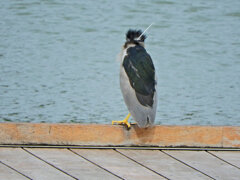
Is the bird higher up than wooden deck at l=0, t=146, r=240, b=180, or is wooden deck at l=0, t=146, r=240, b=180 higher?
the bird

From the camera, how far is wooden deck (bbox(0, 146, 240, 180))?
332 centimetres

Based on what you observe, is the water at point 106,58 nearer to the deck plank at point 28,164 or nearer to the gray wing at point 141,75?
the gray wing at point 141,75

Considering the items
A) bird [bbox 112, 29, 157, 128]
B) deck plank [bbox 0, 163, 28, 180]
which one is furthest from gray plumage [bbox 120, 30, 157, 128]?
Result: deck plank [bbox 0, 163, 28, 180]

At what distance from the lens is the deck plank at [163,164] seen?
11.0 feet

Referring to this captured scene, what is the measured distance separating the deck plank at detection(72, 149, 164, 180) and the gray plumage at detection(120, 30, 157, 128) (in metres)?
0.33

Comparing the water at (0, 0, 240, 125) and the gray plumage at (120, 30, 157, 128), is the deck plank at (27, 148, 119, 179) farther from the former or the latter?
the water at (0, 0, 240, 125)

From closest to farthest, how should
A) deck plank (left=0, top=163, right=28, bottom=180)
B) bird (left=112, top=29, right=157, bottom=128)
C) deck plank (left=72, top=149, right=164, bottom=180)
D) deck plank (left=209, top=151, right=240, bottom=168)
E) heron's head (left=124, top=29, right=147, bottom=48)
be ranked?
deck plank (left=0, top=163, right=28, bottom=180) → deck plank (left=72, top=149, right=164, bottom=180) → deck plank (left=209, top=151, right=240, bottom=168) → bird (left=112, top=29, right=157, bottom=128) → heron's head (left=124, top=29, right=147, bottom=48)

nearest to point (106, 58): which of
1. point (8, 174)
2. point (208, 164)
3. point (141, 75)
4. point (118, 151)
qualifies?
point (141, 75)

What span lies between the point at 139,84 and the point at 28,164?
95cm

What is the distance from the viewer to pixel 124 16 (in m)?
12.3

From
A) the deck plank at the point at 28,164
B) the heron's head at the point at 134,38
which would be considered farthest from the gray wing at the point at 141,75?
the deck plank at the point at 28,164

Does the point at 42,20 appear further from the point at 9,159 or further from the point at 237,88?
the point at 9,159

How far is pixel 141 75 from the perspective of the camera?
4000 millimetres

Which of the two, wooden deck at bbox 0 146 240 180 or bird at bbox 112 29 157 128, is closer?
wooden deck at bbox 0 146 240 180
